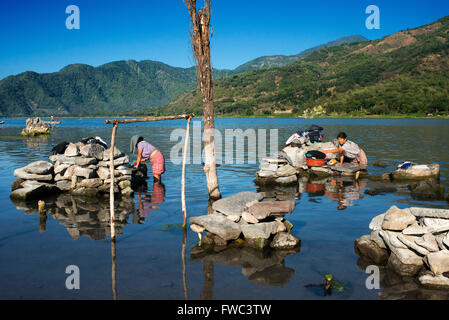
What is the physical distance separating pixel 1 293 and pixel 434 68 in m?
185

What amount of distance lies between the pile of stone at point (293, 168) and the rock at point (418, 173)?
212 cm

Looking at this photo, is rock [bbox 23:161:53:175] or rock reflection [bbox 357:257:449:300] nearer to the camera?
rock reflection [bbox 357:257:449:300]

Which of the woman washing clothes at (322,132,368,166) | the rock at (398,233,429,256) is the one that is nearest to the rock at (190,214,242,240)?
the rock at (398,233,429,256)

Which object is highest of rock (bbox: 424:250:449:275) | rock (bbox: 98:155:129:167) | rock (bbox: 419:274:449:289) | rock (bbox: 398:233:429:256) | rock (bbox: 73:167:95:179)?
rock (bbox: 98:155:129:167)

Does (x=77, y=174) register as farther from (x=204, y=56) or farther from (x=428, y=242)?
(x=428, y=242)

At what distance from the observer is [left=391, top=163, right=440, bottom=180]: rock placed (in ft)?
55.6

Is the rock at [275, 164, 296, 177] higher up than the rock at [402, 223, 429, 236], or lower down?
higher up

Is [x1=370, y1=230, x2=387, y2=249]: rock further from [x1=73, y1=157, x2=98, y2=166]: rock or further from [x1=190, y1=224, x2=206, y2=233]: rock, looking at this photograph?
[x1=73, y1=157, x2=98, y2=166]: rock

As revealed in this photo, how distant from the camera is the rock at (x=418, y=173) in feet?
55.6

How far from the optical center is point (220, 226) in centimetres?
873

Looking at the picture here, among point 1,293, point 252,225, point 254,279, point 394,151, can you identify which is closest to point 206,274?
point 254,279

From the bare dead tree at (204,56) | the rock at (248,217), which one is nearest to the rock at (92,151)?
the bare dead tree at (204,56)

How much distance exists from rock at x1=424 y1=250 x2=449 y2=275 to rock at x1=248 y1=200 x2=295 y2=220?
3618 mm
